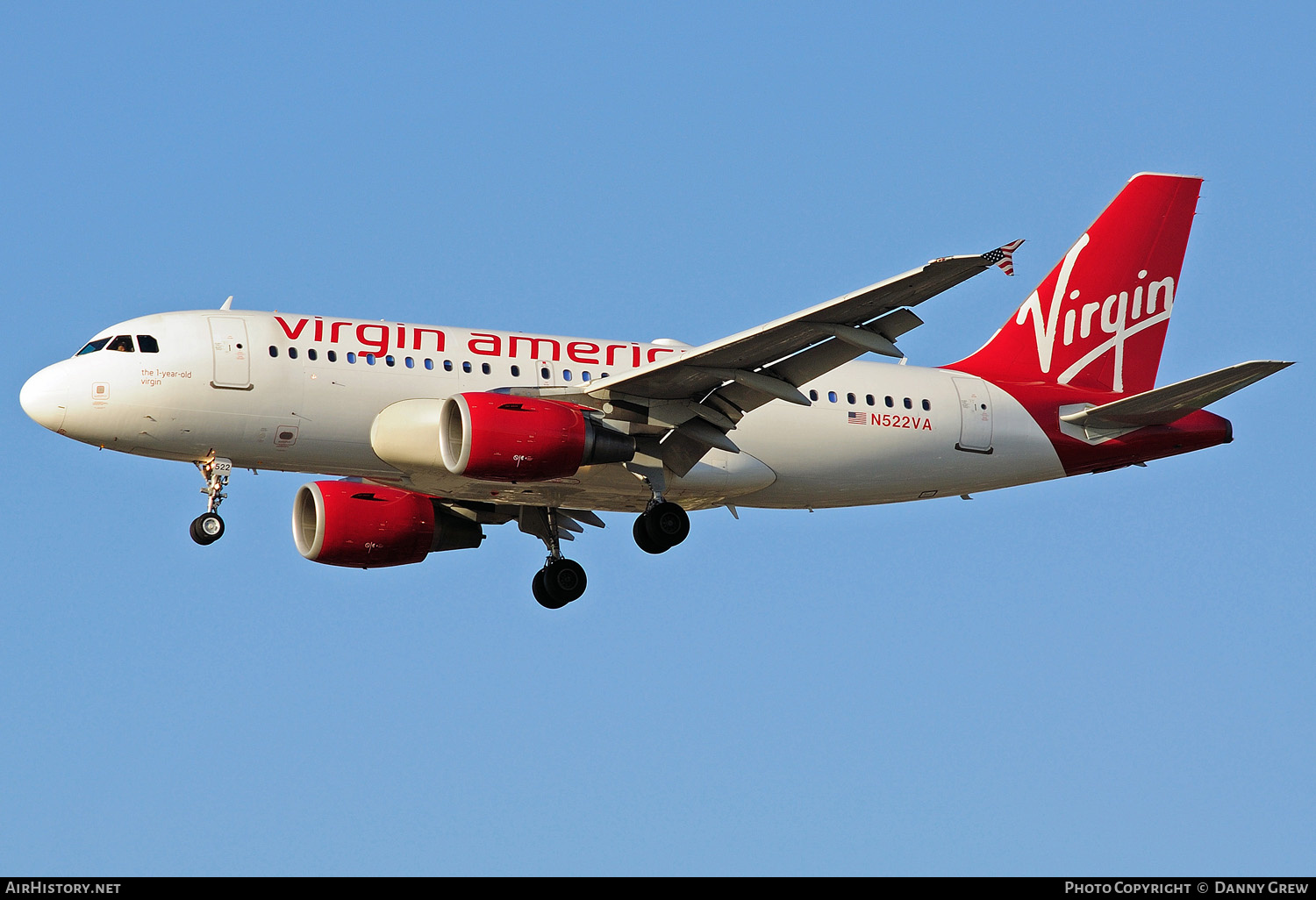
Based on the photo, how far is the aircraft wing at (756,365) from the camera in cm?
2884

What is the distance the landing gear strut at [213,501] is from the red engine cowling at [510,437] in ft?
13.3

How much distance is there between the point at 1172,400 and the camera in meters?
35.4

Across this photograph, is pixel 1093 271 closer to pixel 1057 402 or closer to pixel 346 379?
pixel 1057 402

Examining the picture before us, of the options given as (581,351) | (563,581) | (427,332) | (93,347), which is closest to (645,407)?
(581,351)

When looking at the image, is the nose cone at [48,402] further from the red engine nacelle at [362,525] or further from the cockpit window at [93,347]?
the red engine nacelle at [362,525]

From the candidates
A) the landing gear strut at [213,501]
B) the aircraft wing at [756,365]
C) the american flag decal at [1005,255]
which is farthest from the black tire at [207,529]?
the american flag decal at [1005,255]

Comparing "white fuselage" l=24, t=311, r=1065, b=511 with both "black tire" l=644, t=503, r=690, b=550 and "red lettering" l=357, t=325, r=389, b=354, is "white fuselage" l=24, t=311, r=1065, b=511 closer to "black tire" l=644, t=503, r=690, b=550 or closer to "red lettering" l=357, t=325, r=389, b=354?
"red lettering" l=357, t=325, r=389, b=354

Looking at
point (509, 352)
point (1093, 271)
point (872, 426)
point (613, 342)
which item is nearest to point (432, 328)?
point (509, 352)

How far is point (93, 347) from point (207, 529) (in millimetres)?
3989

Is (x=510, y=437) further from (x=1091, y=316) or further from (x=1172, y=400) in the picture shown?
(x=1091, y=316)

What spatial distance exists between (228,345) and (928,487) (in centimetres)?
1431

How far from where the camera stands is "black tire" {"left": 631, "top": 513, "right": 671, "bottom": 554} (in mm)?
34438

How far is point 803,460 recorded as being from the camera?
35312 mm

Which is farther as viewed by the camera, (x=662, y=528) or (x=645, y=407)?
(x=662, y=528)
